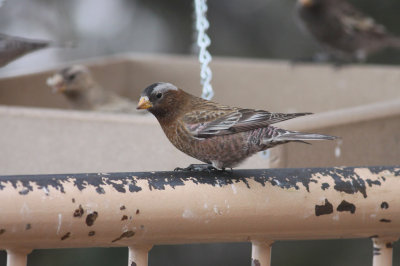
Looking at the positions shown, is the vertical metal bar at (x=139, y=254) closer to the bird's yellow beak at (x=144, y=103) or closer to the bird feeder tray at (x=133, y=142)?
the bird's yellow beak at (x=144, y=103)

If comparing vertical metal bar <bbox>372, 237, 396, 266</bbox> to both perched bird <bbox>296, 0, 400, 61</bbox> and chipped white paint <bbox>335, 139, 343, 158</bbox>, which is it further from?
perched bird <bbox>296, 0, 400, 61</bbox>

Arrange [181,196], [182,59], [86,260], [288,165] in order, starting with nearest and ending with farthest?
[181,196], [288,165], [182,59], [86,260]

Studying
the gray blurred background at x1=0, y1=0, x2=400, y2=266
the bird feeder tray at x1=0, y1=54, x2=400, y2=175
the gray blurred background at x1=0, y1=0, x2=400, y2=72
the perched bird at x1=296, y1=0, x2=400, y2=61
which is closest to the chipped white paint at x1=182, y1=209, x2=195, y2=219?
the bird feeder tray at x1=0, y1=54, x2=400, y2=175

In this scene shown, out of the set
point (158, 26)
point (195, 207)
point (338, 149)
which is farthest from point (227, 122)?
point (158, 26)

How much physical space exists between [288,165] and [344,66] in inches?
76.6

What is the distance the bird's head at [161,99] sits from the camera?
7.23 feet

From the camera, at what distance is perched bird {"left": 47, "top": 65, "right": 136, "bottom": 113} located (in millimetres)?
3915

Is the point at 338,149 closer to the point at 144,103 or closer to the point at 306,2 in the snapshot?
the point at 144,103

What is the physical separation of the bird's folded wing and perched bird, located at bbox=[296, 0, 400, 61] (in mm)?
3616

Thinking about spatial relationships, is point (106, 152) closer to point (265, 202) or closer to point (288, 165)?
point (288, 165)

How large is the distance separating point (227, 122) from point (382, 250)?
2.41ft

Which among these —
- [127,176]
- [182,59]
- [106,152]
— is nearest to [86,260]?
[182,59]

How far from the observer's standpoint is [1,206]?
1.26 meters

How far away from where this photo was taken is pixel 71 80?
3959 millimetres
